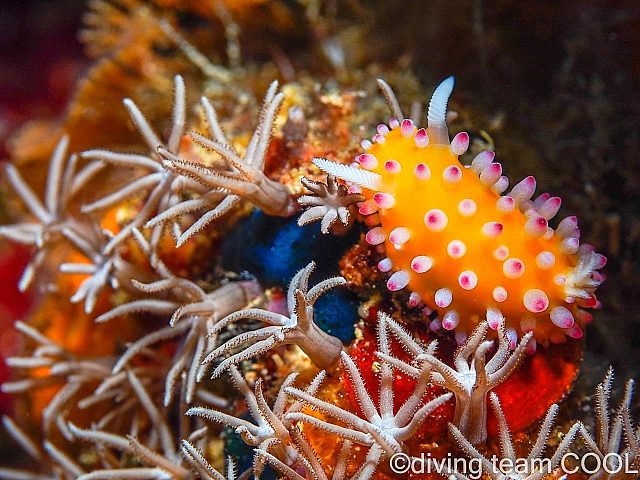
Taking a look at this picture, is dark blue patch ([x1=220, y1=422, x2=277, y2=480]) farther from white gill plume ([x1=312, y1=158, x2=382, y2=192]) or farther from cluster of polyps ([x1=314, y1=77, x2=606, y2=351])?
white gill plume ([x1=312, y1=158, x2=382, y2=192])

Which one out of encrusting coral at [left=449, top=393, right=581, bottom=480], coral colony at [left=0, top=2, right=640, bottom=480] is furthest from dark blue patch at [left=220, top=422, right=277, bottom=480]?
encrusting coral at [left=449, top=393, right=581, bottom=480]

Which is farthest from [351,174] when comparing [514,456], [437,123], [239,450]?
[239,450]

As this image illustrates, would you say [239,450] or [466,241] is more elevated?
[466,241]

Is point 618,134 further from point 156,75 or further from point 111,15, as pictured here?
point 111,15

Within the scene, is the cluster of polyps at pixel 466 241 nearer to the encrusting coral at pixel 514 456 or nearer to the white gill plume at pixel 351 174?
the white gill plume at pixel 351 174

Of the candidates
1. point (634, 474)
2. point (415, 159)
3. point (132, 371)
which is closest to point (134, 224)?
point (132, 371)

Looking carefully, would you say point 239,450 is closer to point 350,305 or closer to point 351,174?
point 350,305

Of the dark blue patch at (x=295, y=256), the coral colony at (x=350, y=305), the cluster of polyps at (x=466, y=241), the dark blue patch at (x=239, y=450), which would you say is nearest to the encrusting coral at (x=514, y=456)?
the coral colony at (x=350, y=305)

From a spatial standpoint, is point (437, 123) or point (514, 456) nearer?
point (514, 456)
